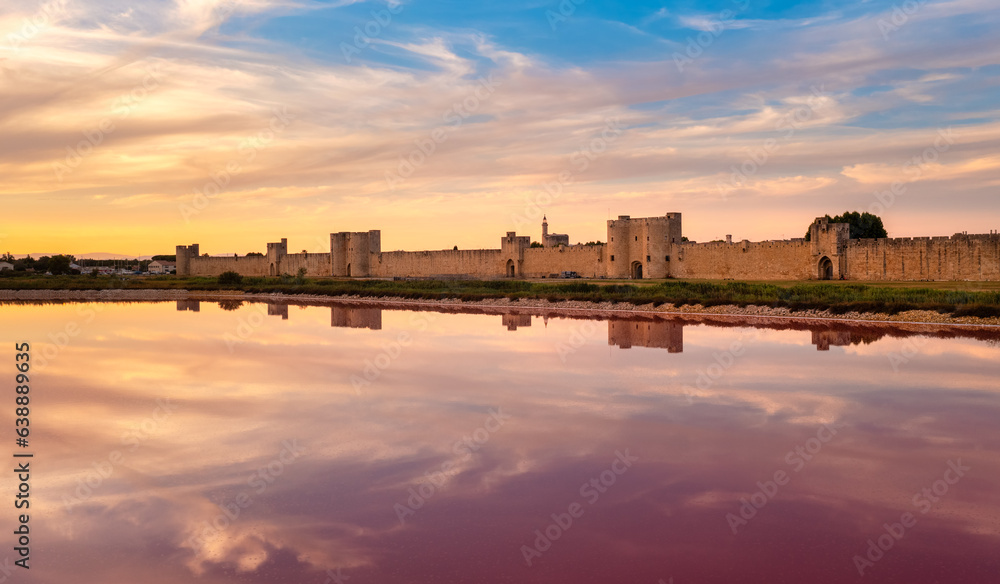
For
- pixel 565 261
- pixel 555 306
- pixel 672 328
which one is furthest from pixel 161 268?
pixel 672 328

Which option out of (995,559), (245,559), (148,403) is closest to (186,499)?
(245,559)

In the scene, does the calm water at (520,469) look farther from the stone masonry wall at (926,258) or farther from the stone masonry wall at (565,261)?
the stone masonry wall at (565,261)

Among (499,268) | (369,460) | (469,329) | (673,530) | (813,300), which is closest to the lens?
(673,530)

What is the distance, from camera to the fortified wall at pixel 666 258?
3161cm

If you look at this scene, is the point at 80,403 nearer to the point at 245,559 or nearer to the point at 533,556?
the point at 245,559

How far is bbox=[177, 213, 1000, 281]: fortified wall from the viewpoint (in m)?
31.6

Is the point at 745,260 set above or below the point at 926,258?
above

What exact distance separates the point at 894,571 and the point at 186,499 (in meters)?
5.72

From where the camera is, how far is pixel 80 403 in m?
11.4

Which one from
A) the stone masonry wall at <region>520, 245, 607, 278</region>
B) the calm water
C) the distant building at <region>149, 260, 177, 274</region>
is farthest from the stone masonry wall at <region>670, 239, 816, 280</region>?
the distant building at <region>149, 260, 177, 274</region>

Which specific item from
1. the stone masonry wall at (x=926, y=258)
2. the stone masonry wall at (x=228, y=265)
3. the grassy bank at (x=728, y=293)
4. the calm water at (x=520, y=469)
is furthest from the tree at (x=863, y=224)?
the stone masonry wall at (x=228, y=265)

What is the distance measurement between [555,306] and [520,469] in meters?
22.3

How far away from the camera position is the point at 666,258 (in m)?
42.5

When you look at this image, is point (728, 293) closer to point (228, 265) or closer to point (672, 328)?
point (672, 328)
